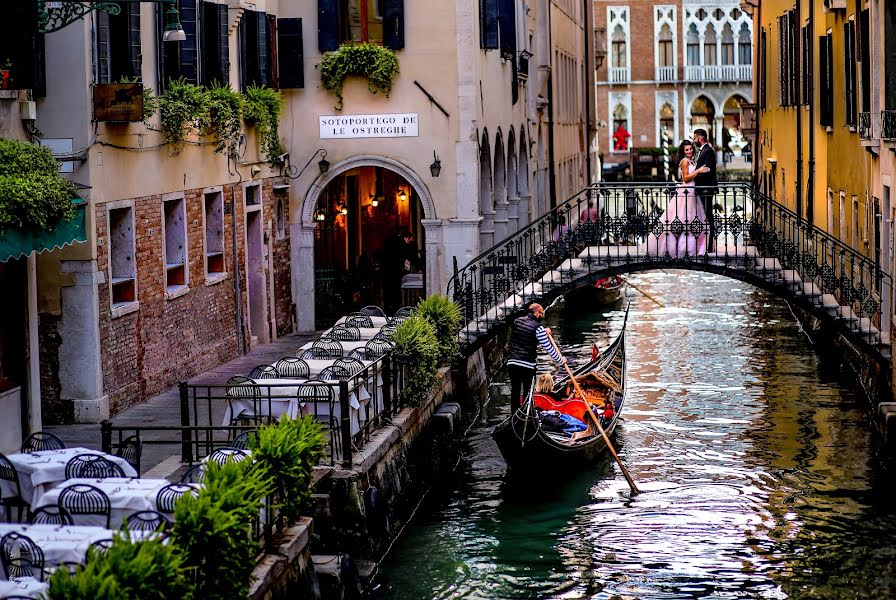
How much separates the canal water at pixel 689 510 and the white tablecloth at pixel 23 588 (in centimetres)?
495

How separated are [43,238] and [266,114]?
814cm

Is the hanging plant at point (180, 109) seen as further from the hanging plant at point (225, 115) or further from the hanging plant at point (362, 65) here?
the hanging plant at point (362, 65)

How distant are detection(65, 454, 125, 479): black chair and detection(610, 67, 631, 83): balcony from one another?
67308mm

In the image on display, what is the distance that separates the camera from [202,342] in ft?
64.7

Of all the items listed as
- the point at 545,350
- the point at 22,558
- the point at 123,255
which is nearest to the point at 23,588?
the point at 22,558

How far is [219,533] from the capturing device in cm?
926

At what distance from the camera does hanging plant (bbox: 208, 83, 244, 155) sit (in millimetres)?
19766

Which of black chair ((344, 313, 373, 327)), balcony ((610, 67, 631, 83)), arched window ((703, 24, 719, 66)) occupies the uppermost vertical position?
arched window ((703, 24, 719, 66))

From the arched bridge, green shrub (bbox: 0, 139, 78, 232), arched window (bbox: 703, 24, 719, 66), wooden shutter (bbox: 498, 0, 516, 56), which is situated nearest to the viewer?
green shrub (bbox: 0, 139, 78, 232)

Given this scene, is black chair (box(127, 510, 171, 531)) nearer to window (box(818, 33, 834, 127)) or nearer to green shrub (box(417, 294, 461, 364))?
green shrub (box(417, 294, 461, 364))

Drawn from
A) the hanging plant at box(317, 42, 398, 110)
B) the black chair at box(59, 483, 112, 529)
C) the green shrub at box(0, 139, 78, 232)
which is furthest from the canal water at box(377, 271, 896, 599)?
the hanging plant at box(317, 42, 398, 110)

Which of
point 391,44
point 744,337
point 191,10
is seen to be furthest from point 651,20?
point 191,10

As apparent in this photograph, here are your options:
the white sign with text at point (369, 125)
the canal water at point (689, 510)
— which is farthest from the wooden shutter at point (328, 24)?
the canal water at point (689, 510)

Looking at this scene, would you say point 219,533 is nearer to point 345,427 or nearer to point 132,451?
point 132,451
